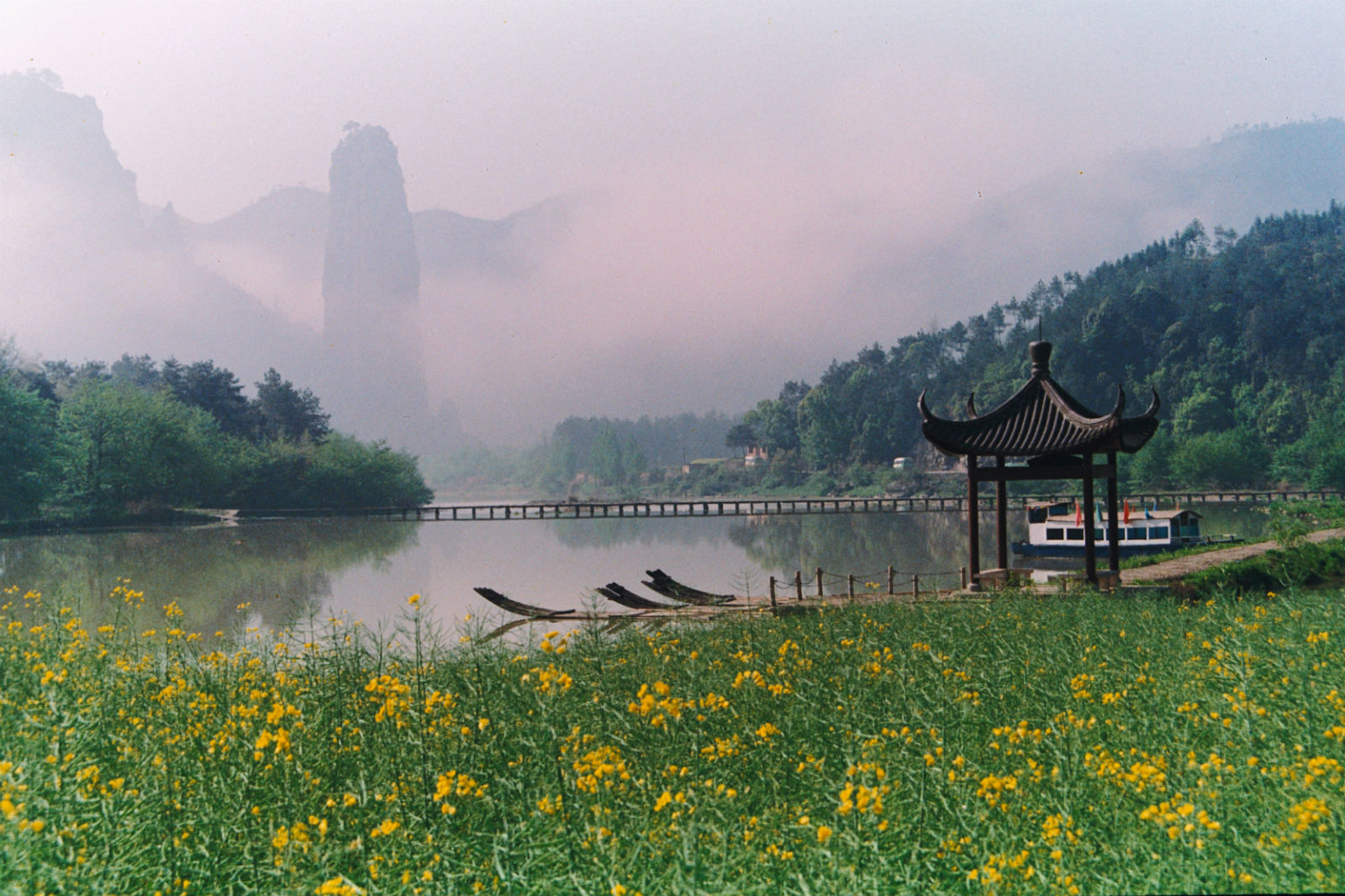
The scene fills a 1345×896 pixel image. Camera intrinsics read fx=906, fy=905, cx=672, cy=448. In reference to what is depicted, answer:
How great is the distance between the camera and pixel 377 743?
17.2 feet

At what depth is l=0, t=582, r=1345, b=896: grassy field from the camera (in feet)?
12.0

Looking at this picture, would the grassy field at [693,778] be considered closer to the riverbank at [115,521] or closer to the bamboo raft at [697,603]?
the bamboo raft at [697,603]

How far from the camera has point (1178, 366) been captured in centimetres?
8706

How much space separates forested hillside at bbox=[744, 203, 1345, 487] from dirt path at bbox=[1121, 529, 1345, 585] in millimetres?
43086

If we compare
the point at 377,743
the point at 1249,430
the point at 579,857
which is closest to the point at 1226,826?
the point at 579,857

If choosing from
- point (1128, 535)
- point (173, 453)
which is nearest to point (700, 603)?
point (1128, 535)

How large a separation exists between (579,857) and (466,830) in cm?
81

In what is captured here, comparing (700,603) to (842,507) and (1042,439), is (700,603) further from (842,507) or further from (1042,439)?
(842,507)

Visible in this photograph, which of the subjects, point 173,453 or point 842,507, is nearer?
point 173,453

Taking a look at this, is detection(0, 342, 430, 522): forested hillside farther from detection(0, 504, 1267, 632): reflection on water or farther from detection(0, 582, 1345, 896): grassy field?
detection(0, 582, 1345, 896): grassy field

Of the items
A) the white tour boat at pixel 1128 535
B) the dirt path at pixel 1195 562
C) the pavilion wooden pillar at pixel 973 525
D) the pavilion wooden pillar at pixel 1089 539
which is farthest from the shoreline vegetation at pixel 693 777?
the white tour boat at pixel 1128 535

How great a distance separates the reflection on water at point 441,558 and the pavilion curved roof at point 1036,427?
6.16 m

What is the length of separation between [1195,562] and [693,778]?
1562 centimetres

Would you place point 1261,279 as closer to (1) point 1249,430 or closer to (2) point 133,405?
(1) point 1249,430
